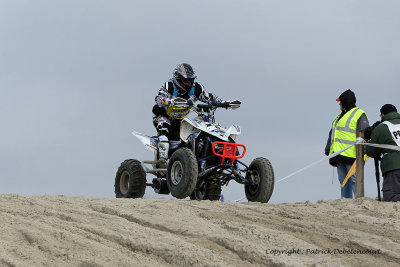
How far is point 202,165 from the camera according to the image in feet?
33.4

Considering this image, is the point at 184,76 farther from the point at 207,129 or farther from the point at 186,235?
the point at 186,235

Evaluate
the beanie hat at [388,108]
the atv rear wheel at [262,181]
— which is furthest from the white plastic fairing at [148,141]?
the beanie hat at [388,108]

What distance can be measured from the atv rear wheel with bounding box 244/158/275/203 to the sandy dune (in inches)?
70.8

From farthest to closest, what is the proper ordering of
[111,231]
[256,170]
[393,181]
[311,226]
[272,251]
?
[256,170] < [393,181] < [311,226] < [111,231] < [272,251]

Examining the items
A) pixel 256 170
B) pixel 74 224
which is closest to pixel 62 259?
pixel 74 224

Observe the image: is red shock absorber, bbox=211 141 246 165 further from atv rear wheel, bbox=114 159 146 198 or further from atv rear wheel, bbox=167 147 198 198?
atv rear wheel, bbox=114 159 146 198

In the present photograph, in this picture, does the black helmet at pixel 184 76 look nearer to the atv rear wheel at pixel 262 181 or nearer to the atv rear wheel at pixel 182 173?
the atv rear wheel at pixel 182 173

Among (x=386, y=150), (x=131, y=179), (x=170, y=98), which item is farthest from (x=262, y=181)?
(x=131, y=179)

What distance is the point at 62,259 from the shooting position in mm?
5438

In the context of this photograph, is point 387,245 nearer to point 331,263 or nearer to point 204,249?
point 331,263

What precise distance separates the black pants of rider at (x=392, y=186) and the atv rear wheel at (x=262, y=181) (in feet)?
5.96

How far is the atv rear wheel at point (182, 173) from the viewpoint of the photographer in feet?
31.2

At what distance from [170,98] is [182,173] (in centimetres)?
176

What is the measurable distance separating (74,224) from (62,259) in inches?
43.9
